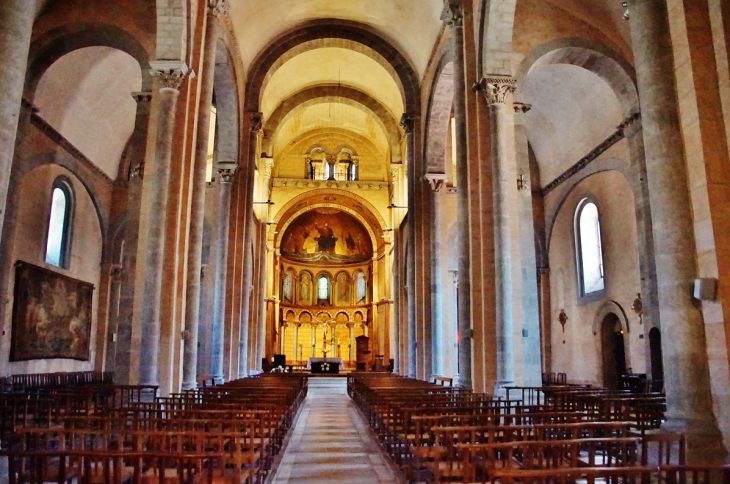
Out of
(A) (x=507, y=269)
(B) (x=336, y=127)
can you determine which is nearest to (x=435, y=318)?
(A) (x=507, y=269)

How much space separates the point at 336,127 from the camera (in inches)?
1583

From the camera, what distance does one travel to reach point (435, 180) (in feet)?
81.1

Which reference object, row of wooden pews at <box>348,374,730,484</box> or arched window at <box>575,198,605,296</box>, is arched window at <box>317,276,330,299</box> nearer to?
arched window at <box>575,198,605,296</box>

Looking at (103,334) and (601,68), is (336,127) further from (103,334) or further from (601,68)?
(601,68)

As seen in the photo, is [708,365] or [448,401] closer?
[708,365]

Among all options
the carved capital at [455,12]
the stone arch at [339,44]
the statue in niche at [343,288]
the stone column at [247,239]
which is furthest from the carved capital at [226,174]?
the statue in niche at [343,288]

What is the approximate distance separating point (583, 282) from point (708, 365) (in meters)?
18.9

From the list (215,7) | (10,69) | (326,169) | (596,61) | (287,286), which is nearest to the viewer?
(10,69)

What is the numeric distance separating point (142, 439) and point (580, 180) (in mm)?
21911

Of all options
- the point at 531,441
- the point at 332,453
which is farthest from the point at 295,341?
the point at 531,441

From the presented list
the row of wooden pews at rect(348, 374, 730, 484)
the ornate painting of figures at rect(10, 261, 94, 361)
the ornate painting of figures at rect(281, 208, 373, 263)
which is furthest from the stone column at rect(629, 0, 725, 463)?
the ornate painting of figures at rect(281, 208, 373, 263)

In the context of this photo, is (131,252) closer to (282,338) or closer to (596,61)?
(596,61)

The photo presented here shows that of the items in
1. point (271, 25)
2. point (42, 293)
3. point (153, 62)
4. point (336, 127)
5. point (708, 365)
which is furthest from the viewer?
point (336, 127)

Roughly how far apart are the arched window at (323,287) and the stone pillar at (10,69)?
37865mm
